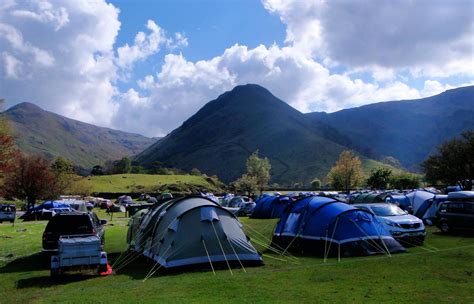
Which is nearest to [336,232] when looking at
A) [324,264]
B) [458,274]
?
[324,264]

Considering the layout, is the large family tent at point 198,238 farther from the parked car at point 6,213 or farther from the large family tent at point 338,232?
the parked car at point 6,213

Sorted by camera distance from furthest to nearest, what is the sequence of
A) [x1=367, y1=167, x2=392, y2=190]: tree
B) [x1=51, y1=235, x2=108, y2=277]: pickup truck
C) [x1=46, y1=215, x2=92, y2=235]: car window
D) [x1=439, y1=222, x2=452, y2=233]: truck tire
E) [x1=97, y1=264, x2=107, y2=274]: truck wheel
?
[x1=367, y1=167, x2=392, y2=190]: tree
[x1=439, y1=222, x2=452, y2=233]: truck tire
[x1=46, y1=215, x2=92, y2=235]: car window
[x1=97, y1=264, x2=107, y2=274]: truck wheel
[x1=51, y1=235, x2=108, y2=277]: pickup truck

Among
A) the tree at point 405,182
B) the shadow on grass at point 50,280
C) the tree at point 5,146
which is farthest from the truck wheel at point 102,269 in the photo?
the tree at point 405,182

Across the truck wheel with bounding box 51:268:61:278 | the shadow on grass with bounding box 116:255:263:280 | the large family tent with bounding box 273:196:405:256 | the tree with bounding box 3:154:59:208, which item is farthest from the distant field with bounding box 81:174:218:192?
the truck wheel with bounding box 51:268:61:278

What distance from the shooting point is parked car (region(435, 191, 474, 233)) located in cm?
2308

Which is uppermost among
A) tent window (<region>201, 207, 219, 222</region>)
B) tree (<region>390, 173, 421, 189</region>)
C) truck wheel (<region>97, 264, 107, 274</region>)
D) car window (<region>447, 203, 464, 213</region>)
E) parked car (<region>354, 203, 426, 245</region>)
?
tree (<region>390, 173, 421, 189</region>)

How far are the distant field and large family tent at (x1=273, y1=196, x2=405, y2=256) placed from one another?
99470 mm

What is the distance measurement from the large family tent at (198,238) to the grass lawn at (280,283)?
676 mm

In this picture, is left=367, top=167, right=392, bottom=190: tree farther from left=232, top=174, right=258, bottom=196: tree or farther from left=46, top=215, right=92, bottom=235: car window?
left=46, top=215, right=92, bottom=235: car window

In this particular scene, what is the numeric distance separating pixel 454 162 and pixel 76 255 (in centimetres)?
6487

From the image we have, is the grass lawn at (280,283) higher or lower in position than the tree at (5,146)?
lower

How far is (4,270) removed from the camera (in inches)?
622

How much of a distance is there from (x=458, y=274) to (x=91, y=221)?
12.6m

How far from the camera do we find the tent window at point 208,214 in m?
15.3
